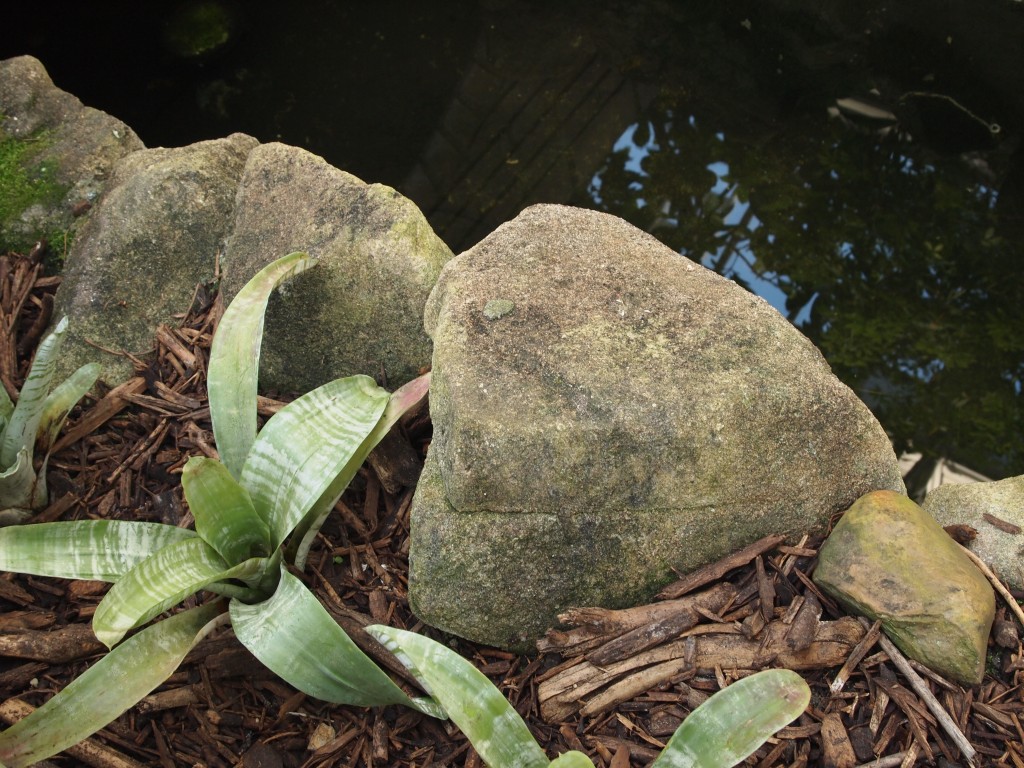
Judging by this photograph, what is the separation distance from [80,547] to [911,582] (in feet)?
5.93

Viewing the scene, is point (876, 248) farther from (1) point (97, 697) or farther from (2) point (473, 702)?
(1) point (97, 697)

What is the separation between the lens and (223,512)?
1.94 m

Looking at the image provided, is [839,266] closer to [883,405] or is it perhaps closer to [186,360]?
[883,405]

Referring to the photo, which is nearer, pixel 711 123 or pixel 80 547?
pixel 80 547

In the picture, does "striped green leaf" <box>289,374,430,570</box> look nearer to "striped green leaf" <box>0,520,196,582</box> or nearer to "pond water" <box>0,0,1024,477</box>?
"striped green leaf" <box>0,520,196,582</box>

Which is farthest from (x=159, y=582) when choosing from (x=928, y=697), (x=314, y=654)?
(x=928, y=697)

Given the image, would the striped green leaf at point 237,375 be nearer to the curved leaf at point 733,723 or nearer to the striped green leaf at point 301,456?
the striped green leaf at point 301,456

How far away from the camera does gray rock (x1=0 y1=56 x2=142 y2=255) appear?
9.72 ft

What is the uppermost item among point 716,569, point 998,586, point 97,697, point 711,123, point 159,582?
point 711,123

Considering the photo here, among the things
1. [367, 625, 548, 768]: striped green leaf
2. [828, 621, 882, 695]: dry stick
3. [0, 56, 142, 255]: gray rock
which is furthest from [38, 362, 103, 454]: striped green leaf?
[828, 621, 882, 695]: dry stick

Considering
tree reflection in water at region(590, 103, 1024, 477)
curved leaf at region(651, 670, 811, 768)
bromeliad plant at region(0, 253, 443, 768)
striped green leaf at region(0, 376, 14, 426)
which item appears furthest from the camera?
tree reflection in water at region(590, 103, 1024, 477)

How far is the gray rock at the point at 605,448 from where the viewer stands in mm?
1915

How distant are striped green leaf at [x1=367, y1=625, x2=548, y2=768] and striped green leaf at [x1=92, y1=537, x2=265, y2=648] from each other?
16.1 inches

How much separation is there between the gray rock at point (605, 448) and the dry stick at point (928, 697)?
31 cm
